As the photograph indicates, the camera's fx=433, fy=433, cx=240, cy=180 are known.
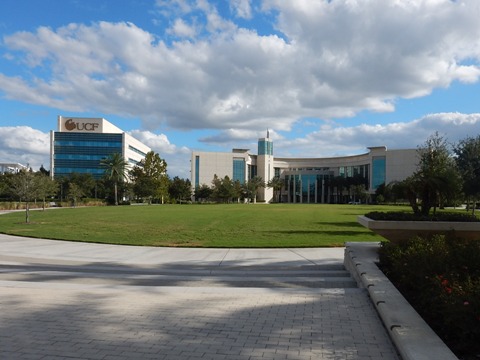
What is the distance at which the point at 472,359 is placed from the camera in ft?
13.8

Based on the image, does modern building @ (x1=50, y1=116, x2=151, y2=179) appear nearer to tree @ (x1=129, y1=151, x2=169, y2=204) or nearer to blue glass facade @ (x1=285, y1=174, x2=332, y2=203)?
tree @ (x1=129, y1=151, x2=169, y2=204)

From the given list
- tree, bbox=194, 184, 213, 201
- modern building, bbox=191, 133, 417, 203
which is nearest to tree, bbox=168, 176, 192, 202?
tree, bbox=194, 184, 213, 201

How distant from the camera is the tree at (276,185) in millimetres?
145762

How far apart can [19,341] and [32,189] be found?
90.1 ft

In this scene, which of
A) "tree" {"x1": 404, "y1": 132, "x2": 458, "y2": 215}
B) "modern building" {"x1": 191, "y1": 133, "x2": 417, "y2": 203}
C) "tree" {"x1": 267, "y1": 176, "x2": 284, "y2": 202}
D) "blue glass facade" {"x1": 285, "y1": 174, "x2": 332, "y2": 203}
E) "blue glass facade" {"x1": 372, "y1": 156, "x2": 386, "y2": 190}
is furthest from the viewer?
"blue glass facade" {"x1": 285, "y1": 174, "x2": 332, "y2": 203}

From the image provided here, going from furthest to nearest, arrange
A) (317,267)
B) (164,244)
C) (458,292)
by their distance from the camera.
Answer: (164,244) < (317,267) < (458,292)

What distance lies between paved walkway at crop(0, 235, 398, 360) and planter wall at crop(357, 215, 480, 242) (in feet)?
4.73

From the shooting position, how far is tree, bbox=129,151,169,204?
8638 cm

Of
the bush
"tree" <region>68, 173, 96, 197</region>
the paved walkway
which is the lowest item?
the paved walkway

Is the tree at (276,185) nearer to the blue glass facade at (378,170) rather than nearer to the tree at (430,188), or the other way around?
the blue glass facade at (378,170)

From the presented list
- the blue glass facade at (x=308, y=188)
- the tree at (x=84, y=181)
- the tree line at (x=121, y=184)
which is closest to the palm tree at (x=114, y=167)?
the tree line at (x=121, y=184)

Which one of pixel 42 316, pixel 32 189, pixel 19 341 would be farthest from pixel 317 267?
pixel 32 189

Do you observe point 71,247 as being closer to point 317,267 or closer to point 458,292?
point 317,267

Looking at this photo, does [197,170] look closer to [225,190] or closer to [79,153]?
[225,190]
